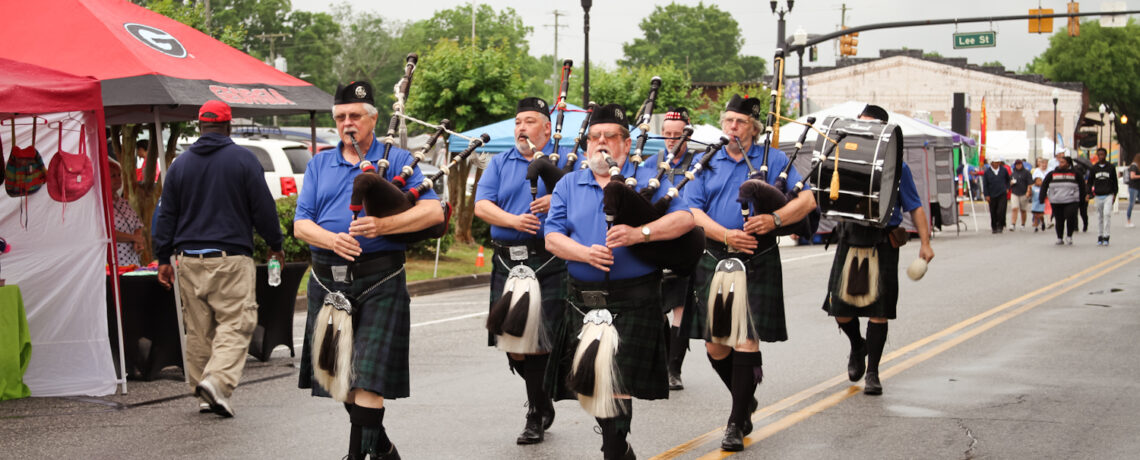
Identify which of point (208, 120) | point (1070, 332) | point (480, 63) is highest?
point (480, 63)

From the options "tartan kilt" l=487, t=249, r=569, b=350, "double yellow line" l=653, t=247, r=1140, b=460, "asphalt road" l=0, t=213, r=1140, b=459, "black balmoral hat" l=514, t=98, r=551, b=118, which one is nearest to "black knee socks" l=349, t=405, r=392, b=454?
"asphalt road" l=0, t=213, r=1140, b=459

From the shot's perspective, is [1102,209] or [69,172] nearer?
[69,172]

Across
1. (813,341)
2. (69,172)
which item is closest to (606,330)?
(69,172)

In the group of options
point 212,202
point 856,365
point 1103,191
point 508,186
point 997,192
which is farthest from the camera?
point 997,192

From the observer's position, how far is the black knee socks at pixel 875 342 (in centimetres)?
845

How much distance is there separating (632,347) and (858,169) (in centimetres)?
287

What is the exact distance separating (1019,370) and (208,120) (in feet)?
20.0

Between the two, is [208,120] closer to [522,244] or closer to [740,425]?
[522,244]

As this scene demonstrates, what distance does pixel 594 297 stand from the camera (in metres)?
5.48

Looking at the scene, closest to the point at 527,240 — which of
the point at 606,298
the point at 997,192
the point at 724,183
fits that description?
the point at 724,183

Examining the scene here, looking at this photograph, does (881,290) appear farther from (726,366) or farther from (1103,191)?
(1103,191)

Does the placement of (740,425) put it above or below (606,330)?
below

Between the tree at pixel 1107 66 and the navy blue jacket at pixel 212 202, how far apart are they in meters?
85.3

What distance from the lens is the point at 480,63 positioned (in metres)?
24.0
